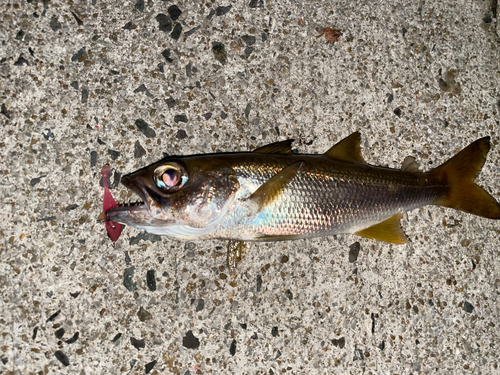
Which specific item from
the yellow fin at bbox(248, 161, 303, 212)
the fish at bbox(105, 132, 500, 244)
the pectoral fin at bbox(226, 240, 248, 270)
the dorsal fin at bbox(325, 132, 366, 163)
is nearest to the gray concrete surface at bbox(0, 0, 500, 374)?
the pectoral fin at bbox(226, 240, 248, 270)

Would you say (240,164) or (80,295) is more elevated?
(240,164)

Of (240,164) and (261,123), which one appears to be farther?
(261,123)

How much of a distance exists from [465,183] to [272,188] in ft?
4.32

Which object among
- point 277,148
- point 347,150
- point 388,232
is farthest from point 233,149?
point 388,232

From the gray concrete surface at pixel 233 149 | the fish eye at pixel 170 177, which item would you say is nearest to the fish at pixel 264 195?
the fish eye at pixel 170 177

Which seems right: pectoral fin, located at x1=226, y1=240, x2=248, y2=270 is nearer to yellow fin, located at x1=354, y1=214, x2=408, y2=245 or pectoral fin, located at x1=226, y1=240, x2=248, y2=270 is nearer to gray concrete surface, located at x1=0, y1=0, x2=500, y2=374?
gray concrete surface, located at x1=0, y1=0, x2=500, y2=374

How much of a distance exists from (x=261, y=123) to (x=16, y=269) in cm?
166

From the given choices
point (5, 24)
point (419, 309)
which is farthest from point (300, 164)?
point (5, 24)

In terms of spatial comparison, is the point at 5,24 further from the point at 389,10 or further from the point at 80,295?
the point at 389,10

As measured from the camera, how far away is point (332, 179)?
2002mm

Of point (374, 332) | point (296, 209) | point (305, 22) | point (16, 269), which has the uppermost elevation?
point (305, 22)

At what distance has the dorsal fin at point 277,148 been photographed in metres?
2.12

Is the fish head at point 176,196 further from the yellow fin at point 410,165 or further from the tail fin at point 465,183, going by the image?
the tail fin at point 465,183

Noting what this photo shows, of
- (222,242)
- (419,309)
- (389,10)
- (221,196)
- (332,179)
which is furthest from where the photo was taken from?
(389,10)
